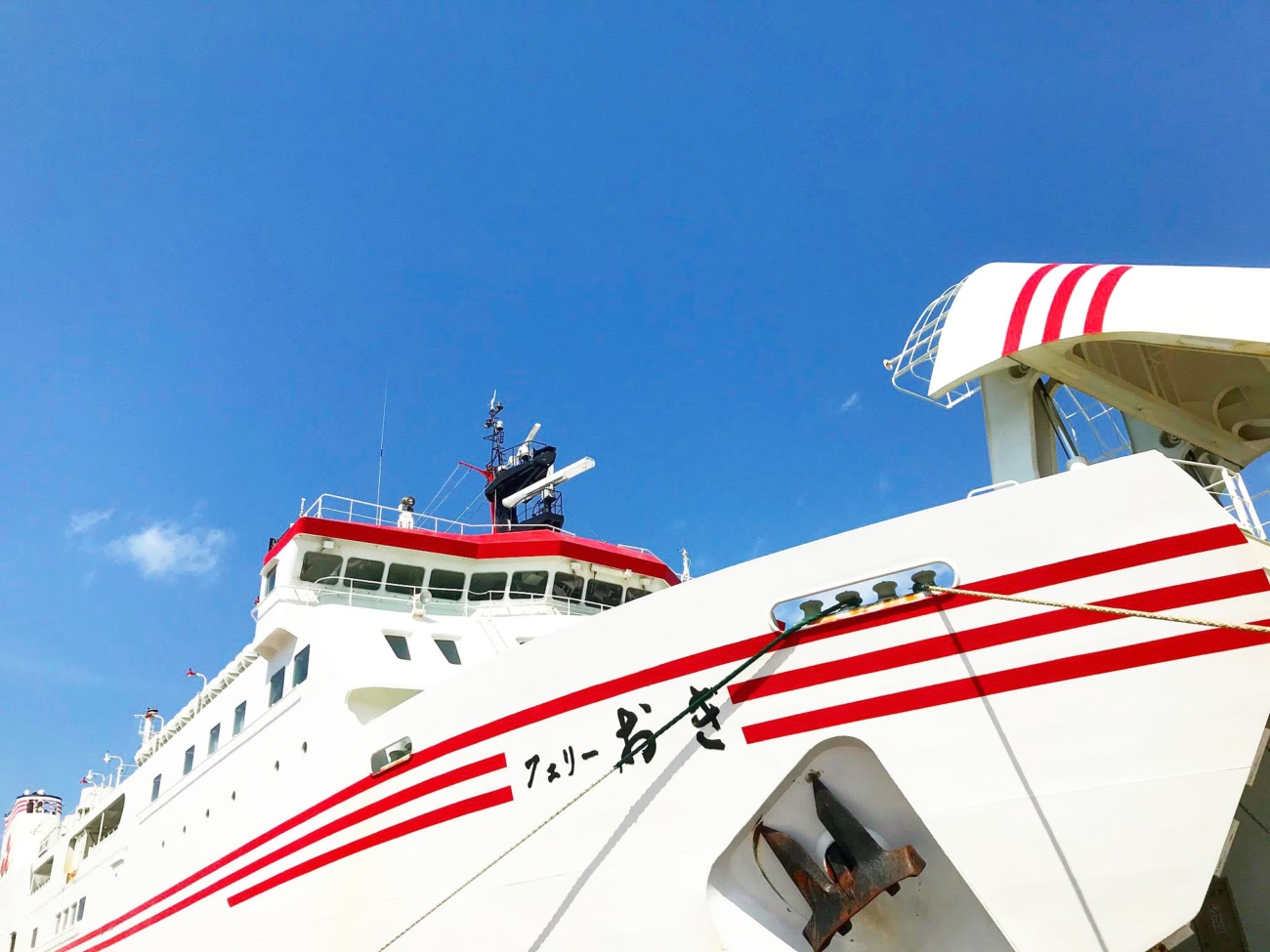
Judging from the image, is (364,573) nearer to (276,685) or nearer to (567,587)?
(276,685)

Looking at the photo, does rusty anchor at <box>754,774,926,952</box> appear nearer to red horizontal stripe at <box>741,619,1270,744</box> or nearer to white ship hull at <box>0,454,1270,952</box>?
white ship hull at <box>0,454,1270,952</box>

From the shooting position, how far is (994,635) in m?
6.64

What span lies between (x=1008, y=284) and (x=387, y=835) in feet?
25.5

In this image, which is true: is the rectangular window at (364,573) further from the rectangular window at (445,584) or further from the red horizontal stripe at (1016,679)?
the red horizontal stripe at (1016,679)

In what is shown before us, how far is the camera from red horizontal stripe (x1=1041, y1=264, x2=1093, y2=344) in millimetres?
7789

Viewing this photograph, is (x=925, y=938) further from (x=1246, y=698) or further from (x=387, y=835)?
(x=387, y=835)

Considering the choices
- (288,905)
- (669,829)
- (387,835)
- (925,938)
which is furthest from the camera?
(288,905)

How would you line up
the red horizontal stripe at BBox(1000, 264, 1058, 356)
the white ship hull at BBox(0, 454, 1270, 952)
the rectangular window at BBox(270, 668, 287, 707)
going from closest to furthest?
the white ship hull at BBox(0, 454, 1270, 952)
the red horizontal stripe at BBox(1000, 264, 1058, 356)
the rectangular window at BBox(270, 668, 287, 707)

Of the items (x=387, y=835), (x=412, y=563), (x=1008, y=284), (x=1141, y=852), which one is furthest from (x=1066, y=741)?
(x=412, y=563)

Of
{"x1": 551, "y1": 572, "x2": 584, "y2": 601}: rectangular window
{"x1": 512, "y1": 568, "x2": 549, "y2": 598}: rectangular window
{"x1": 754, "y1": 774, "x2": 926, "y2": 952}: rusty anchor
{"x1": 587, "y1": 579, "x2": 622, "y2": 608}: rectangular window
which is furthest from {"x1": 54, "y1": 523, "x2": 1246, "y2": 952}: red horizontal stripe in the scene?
{"x1": 587, "y1": 579, "x2": 622, "y2": 608}: rectangular window

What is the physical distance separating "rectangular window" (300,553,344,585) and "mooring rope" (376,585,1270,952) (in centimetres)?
586

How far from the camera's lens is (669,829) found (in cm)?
748

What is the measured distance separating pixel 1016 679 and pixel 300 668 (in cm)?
886

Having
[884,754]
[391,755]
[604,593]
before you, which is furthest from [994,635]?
[604,593]
